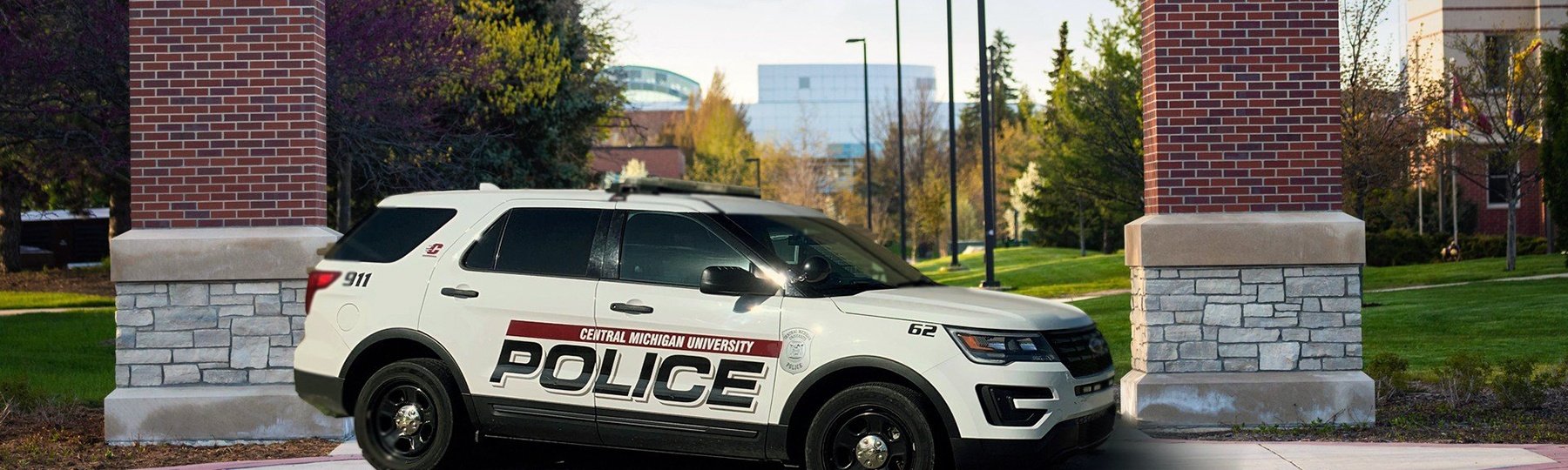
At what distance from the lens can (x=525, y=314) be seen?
7.48 m

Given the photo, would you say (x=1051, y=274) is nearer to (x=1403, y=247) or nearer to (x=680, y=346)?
(x=1403, y=247)

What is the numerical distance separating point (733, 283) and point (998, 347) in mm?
1360

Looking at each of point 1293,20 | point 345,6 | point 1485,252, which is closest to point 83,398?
point 345,6

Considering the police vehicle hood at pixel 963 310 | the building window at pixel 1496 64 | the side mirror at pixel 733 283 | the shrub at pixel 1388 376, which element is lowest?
the shrub at pixel 1388 376

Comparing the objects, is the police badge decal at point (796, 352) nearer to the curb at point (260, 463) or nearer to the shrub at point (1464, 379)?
the curb at point (260, 463)

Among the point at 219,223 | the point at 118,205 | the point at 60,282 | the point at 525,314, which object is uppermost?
the point at 118,205

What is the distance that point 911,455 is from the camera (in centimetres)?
666

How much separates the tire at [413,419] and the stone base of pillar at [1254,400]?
4.75m

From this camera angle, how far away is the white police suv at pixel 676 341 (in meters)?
6.67

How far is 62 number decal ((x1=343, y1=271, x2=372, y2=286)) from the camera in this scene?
7961 millimetres

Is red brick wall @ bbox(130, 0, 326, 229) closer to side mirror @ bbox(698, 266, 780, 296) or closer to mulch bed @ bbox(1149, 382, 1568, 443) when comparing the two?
side mirror @ bbox(698, 266, 780, 296)

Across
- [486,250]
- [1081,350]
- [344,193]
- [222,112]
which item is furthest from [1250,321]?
[344,193]

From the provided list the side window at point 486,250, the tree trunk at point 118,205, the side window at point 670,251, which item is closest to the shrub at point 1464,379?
the side window at point 670,251

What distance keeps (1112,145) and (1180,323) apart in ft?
74.3
